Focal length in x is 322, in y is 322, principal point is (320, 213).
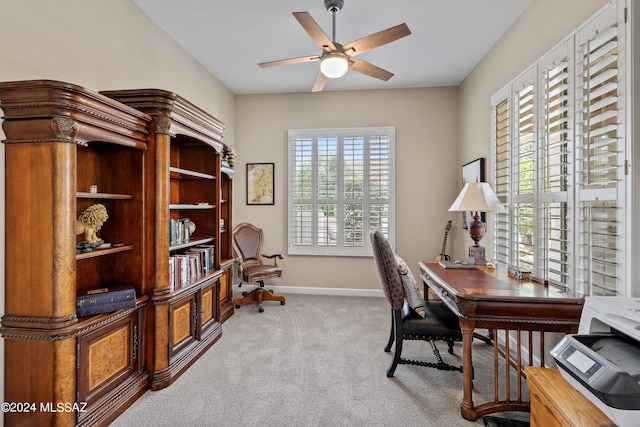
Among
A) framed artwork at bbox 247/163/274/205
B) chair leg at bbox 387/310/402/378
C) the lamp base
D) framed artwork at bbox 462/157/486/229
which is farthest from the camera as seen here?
framed artwork at bbox 247/163/274/205

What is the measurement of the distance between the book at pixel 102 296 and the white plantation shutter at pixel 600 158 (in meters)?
2.79

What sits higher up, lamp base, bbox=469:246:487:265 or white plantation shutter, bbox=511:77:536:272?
white plantation shutter, bbox=511:77:536:272

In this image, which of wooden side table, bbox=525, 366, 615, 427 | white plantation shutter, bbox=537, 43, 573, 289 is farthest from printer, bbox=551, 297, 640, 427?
white plantation shutter, bbox=537, 43, 573, 289

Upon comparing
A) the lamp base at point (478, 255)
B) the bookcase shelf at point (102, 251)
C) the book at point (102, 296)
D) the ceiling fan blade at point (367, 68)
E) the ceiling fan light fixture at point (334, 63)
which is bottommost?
the book at point (102, 296)

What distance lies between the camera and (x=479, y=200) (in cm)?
258

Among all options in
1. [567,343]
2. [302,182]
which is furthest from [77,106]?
[302,182]

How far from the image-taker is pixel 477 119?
379cm

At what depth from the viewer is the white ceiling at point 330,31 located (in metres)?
2.72

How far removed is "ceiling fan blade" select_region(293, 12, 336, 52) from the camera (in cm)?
211

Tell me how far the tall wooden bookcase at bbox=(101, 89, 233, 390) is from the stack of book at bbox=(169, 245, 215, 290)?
30mm

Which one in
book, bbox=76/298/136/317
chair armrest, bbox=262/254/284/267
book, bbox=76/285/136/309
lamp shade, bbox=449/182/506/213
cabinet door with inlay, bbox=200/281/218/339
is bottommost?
cabinet door with inlay, bbox=200/281/218/339

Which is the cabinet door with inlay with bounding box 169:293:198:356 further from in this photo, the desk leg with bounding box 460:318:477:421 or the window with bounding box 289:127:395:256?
the window with bounding box 289:127:395:256

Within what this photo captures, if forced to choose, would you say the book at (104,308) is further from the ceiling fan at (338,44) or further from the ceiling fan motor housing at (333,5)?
the ceiling fan motor housing at (333,5)

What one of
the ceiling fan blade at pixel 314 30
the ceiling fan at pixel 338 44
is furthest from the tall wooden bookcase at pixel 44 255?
the ceiling fan at pixel 338 44
